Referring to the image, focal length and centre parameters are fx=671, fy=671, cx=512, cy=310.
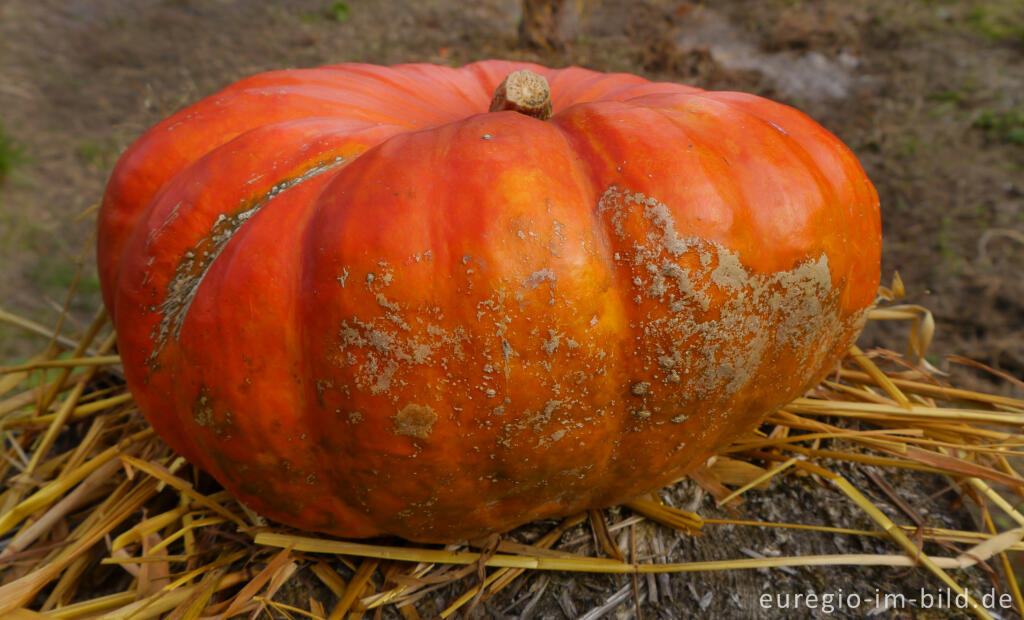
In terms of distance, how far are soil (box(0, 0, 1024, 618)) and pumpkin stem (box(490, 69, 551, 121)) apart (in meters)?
1.99

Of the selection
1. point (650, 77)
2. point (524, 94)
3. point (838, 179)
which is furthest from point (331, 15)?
point (838, 179)

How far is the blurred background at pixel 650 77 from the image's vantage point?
11.4ft

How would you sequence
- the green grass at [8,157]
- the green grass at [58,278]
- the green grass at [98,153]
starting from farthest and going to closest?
the green grass at [98,153]
the green grass at [8,157]
the green grass at [58,278]

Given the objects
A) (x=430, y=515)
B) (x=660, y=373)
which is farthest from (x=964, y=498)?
(x=430, y=515)

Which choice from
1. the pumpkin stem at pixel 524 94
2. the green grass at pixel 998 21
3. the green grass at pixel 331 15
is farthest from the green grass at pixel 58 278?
the green grass at pixel 998 21

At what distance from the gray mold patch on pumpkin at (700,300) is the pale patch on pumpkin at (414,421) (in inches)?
15.3

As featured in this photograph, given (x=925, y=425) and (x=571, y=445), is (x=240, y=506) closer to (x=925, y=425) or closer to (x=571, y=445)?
(x=571, y=445)

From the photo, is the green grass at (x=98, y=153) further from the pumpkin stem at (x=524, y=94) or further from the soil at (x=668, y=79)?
the pumpkin stem at (x=524, y=94)

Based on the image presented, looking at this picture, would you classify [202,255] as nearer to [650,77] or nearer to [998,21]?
[650,77]

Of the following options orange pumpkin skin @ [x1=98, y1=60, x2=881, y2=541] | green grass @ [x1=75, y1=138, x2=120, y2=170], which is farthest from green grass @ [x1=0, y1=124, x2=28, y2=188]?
orange pumpkin skin @ [x1=98, y1=60, x2=881, y2=541]

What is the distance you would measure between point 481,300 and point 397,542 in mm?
767

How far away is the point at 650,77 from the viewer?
4.91 meters

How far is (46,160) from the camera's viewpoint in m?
4.45

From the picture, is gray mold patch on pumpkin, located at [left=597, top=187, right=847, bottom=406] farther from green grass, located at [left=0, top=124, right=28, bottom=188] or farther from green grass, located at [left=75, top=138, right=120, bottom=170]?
green grass, located at [left=0, top=124, right=28, bottom=188]
